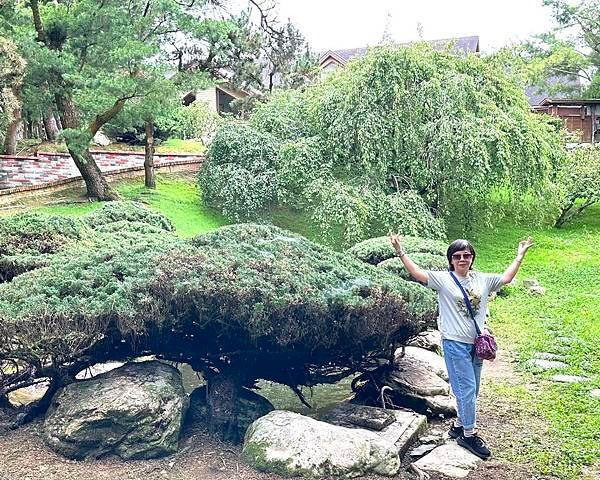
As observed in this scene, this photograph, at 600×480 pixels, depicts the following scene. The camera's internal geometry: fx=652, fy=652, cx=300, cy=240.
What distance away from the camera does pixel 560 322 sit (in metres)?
7.82

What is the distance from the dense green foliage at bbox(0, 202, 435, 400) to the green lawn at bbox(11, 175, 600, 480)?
1.25m

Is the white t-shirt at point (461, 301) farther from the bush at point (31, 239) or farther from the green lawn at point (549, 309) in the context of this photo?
the bush at point (31, 239)

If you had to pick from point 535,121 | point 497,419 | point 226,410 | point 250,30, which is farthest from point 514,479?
point 250,30

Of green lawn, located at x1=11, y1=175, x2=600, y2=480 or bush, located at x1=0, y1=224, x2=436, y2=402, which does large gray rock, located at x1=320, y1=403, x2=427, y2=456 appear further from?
green lawn, located at x1=11, y1=175, x2=600, y2=480

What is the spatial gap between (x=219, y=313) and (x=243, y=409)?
28.3 inches

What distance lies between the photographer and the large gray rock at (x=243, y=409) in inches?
163

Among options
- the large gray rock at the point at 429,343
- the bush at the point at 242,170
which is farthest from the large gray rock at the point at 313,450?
the bush at the point at 242,170

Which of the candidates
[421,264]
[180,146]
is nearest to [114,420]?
[421,264]

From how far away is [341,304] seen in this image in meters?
3.94

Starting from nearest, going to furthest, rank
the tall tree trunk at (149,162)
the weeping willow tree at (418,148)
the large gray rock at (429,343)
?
the large gray rock at (429,343) < the weeping willow tree at (418,148) < the tall tree trunk at (149,162)

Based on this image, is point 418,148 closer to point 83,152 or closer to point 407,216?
point 407,216

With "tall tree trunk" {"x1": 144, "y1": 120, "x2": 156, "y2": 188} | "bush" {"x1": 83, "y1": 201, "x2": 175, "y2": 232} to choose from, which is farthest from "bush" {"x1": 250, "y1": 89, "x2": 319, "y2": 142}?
"bush" {"x1": 83, "y1": 201, "x2": 175, "y2": 232}

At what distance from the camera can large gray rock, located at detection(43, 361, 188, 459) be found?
3725mm

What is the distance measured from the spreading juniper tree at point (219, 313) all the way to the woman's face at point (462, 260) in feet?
1.39
